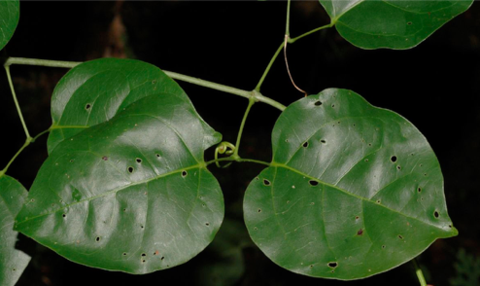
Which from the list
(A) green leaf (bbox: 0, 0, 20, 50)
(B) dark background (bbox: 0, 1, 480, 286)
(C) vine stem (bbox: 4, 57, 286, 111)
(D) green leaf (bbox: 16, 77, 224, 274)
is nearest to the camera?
(D) green leaf (bbox: 16, 77, 224, 274)

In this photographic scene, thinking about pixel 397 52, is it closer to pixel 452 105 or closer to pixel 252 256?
pixel 452 105

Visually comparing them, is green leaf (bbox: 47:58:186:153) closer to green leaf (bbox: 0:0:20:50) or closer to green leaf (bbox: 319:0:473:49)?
green leaf (bbox: 0:0:20:50)

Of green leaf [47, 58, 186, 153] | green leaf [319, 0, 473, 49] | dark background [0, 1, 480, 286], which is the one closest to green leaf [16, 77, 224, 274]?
green leaf [47, 58, 186, 153]

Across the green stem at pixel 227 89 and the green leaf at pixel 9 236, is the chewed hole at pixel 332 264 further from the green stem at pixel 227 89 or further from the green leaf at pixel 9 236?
the green leaf at pixel 9 236

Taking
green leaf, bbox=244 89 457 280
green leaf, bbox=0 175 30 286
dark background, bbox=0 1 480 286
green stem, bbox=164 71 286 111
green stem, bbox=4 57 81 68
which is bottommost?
dark background, bbox=0 1 480 286

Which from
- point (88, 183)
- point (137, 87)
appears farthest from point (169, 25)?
point (88, 183)

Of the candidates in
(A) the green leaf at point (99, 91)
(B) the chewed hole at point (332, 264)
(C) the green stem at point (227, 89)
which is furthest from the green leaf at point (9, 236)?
(B) the chewed hole at point (332, 264)

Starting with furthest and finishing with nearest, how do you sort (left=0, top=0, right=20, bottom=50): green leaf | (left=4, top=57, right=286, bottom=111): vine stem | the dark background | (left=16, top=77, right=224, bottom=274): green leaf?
the dark background
(left=4, top=57, right=286, bottom=111): vine stem
(left=0, top=0, right=20, bottom=50): green leaf
(left=16, top=77, right=224, bottom=274): green leaf
